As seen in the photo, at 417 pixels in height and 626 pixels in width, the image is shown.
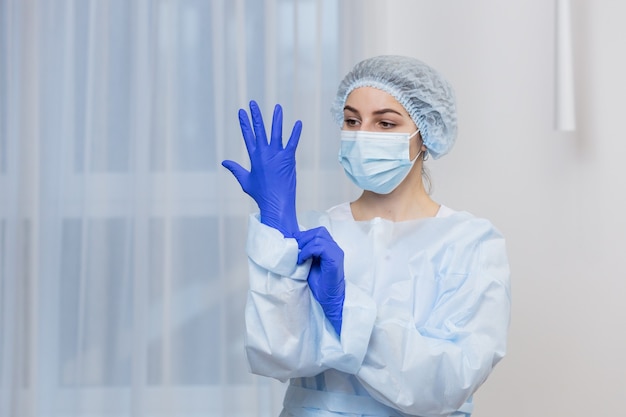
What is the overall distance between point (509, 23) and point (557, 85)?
27cm

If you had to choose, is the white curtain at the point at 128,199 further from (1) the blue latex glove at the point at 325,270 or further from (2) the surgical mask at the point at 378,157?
(1) the blue latex glove at the point at 325,270

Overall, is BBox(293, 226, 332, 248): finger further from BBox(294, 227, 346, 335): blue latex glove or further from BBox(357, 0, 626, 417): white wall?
BBox(357, 0, 626, 417): white wall

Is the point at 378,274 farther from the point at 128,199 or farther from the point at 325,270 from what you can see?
the point at 128,199

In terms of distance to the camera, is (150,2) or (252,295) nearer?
(252,295)

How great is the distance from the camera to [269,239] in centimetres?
155

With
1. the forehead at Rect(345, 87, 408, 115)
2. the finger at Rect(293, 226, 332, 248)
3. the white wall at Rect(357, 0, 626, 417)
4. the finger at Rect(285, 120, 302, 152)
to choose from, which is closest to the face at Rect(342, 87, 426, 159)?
the forehead at Rect(345, 87, 408, 115)

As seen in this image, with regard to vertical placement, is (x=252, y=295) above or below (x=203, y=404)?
above

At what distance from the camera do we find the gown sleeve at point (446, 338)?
1.55 meters

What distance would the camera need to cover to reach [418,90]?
1.74 metres

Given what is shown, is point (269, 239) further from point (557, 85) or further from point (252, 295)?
point (557, 85)

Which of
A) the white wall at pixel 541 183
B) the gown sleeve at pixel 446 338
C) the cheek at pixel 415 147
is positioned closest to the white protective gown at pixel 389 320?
the gown sleeve at pixel 446 338

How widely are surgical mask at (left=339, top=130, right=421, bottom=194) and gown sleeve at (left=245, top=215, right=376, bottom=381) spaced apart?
24cm

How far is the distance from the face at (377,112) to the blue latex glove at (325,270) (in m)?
0.27

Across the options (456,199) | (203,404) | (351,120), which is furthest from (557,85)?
(203,404)
